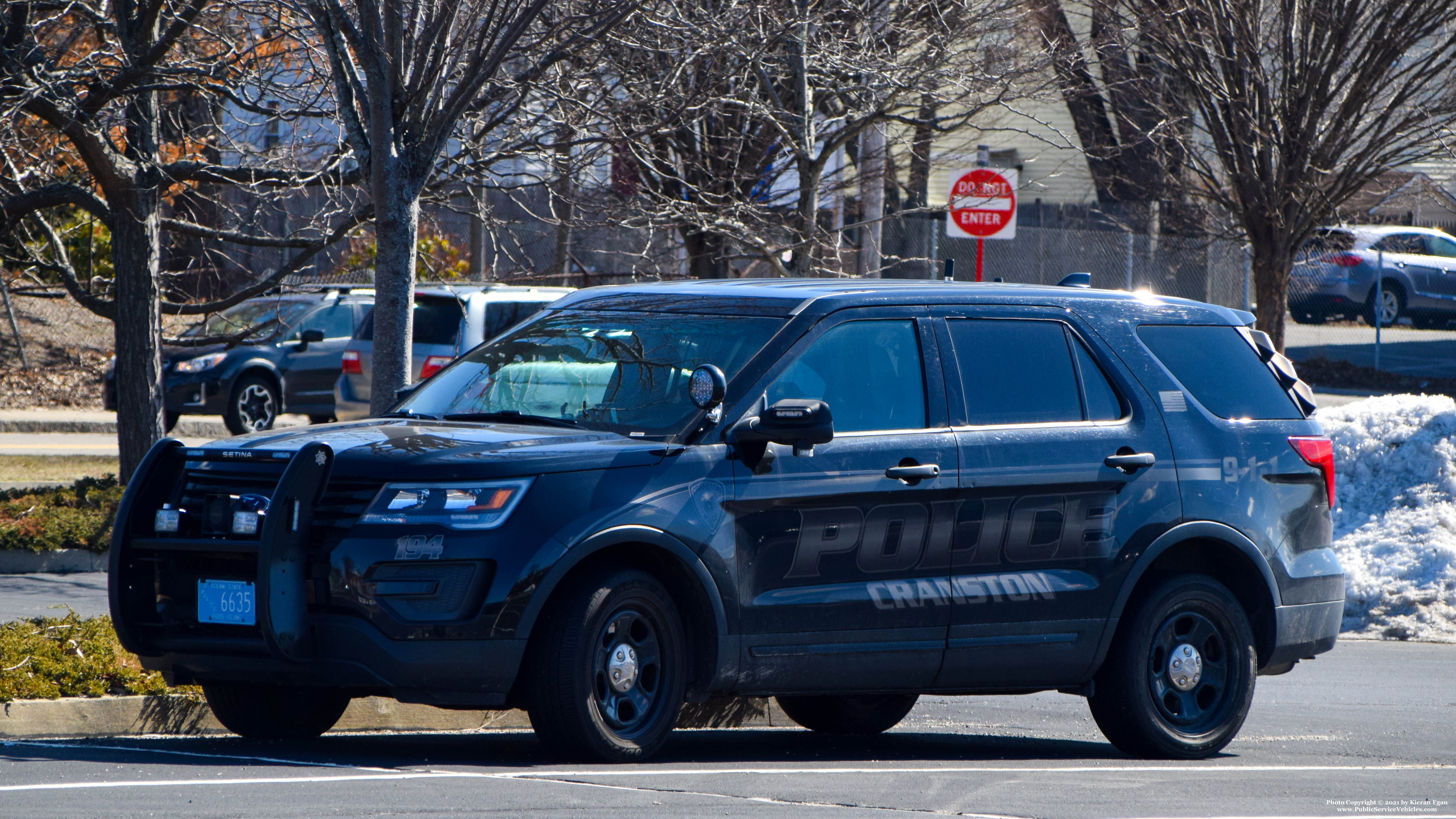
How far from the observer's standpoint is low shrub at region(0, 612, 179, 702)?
6.73 metres

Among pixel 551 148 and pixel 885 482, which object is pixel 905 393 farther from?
pixel 551 148

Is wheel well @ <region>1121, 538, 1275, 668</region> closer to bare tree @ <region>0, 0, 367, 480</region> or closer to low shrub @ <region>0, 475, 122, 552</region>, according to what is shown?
bare tree @ <region>0, 0, 367, 480</region>

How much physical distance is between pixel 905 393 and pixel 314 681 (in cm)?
243

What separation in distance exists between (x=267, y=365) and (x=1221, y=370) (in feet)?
54.6

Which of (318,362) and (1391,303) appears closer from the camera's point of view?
(318,362)

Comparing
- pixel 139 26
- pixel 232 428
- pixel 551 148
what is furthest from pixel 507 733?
pixel 232 428

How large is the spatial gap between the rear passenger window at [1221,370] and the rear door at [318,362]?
16.6 m

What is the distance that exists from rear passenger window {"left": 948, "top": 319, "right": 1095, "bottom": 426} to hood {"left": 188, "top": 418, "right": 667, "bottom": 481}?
55.3 inches

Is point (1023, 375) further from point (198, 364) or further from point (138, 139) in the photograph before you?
point (198, 364)

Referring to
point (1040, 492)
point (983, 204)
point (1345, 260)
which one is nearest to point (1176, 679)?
point (1040, 492)

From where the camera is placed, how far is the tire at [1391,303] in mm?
28797

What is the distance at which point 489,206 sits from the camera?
559 inches

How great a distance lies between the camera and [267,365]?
22047 millimetres

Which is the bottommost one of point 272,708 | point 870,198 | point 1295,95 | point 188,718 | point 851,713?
point 851,713
